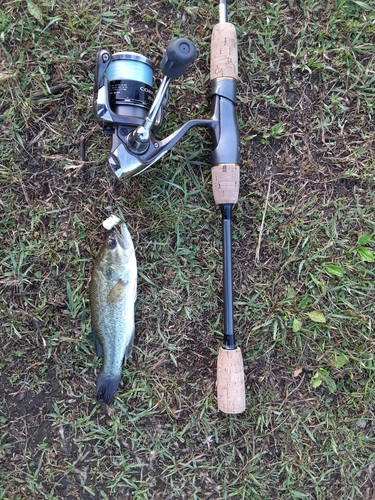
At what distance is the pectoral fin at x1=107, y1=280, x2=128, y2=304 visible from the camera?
242 centimetres

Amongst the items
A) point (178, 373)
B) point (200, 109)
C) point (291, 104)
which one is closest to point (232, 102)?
point (200, 109)

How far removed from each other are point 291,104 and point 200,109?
59 cm

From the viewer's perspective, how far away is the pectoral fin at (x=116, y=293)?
2416mm

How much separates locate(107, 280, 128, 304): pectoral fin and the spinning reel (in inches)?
23.9

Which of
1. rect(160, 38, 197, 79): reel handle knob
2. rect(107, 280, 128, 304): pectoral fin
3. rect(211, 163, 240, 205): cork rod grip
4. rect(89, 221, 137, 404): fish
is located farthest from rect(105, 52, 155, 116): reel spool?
rect(107, 280, 128, 304): pectoral fin

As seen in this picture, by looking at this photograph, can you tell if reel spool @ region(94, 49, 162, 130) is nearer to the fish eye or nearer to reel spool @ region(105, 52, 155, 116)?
reel spool @ region(105, 52, 155, 116)

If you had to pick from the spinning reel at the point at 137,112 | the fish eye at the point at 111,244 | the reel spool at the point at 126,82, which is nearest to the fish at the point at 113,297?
the fish eye at the point at 111,244

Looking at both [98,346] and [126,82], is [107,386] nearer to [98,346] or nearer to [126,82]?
[98,346]

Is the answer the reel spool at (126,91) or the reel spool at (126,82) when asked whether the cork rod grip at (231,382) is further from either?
the reel spool at (126,82)

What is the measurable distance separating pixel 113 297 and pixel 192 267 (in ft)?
1.79

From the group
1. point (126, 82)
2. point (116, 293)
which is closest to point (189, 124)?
point (126, 82)

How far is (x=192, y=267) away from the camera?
8.79 ft

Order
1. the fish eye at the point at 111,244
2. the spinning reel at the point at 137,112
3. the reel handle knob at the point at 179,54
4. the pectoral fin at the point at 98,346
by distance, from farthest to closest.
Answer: the pectoral fin at the point at 98,346
the fish eye at the point at 111,244
the spinning reel at the point at 137,112
the reel handle knob at the point at 179,54

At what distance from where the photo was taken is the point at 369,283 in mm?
2695
